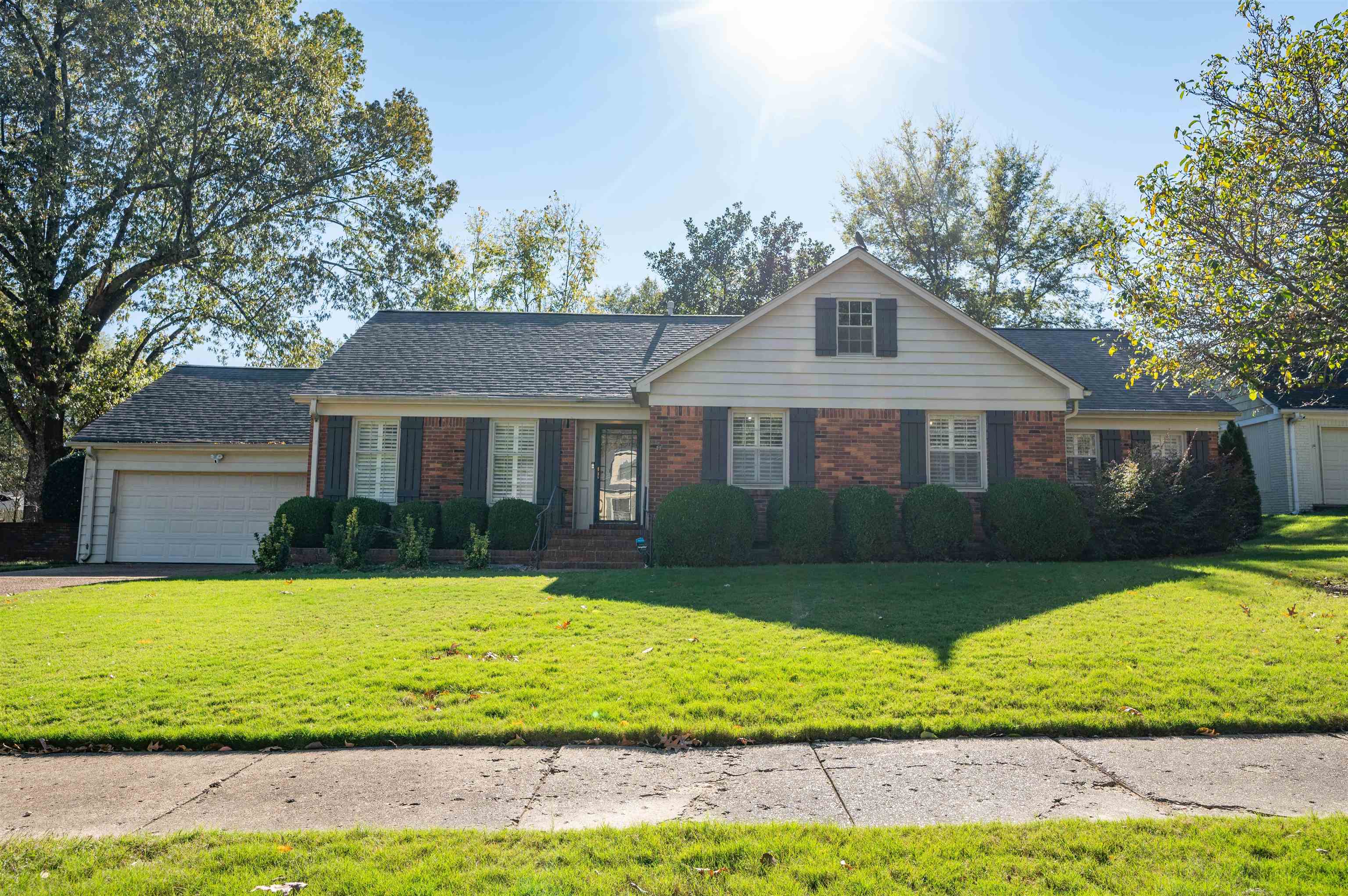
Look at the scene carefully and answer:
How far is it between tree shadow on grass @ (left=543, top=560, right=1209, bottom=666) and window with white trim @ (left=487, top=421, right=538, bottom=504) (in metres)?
4.38

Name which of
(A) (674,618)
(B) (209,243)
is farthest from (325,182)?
(A) (674,618)

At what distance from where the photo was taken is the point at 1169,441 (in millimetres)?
17125

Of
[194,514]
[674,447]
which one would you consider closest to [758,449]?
[674,447]

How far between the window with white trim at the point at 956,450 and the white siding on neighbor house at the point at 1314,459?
1185 centimetres

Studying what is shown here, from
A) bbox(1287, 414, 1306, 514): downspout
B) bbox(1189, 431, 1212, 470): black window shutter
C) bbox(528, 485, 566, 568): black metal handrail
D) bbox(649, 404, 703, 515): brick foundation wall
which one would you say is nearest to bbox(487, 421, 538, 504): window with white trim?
bbox(528, 485, 566, 568): black metal handrail

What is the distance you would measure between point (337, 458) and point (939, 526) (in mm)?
11175

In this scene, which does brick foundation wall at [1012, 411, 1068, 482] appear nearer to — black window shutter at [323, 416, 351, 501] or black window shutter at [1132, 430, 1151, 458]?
black window shutter at [1132, 430, 1151, 458]

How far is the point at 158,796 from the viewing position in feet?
14.0

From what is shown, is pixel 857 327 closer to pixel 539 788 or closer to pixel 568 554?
pixel 568 554

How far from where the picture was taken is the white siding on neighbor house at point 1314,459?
21.0 metres

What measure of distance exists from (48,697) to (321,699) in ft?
6.63

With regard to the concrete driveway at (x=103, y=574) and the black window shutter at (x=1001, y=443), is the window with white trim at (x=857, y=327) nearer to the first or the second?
the black window shutter at (x=1001, y=443)

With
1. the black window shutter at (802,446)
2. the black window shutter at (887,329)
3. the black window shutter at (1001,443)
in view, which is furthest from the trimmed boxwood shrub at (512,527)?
the black window shutter at (1001,443)

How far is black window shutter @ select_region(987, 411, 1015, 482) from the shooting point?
49.1 feet
